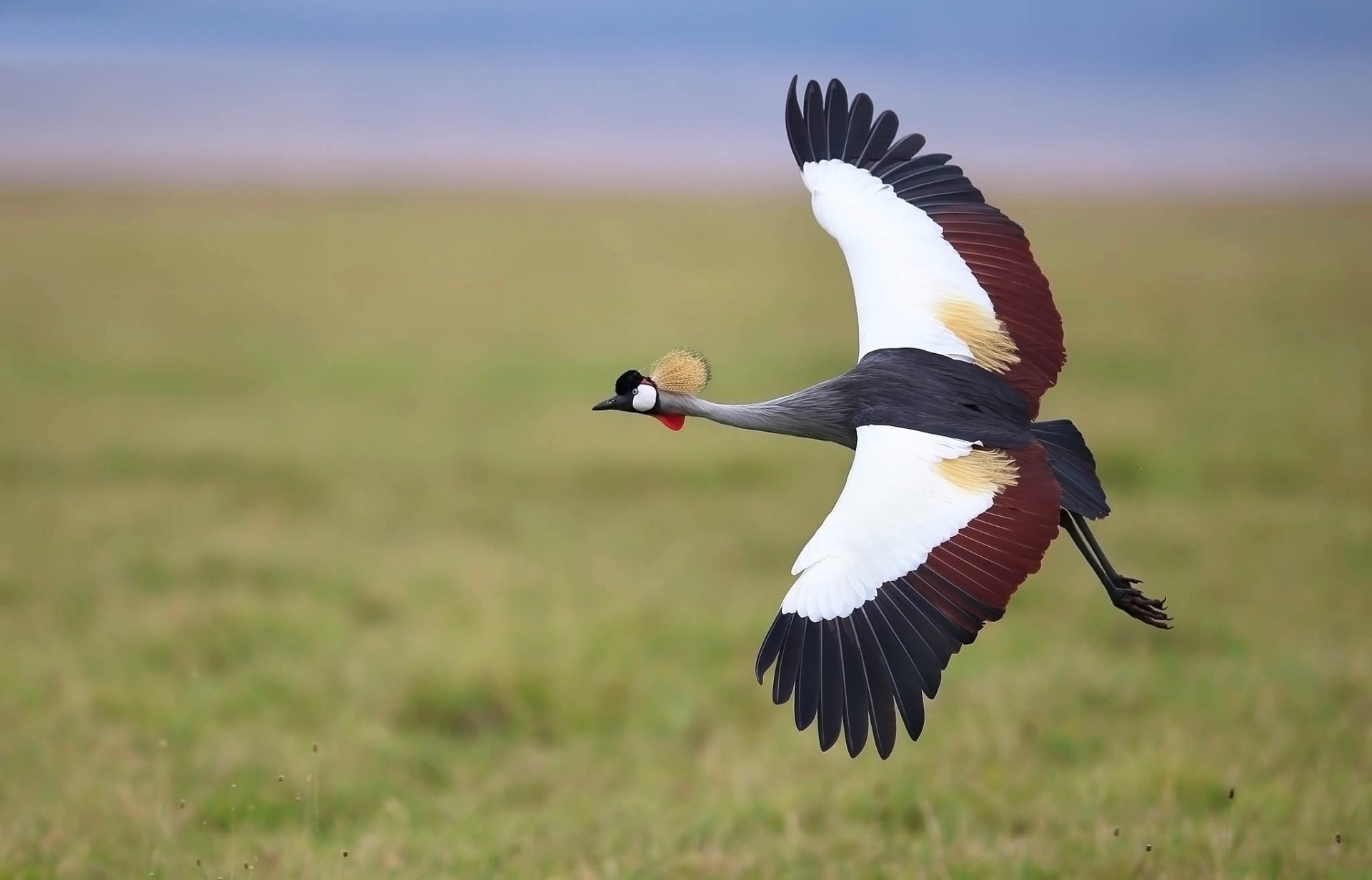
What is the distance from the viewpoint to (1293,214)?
42938 mm

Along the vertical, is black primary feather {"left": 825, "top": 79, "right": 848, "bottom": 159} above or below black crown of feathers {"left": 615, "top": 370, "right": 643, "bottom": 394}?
above

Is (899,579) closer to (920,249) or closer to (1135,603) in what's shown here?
(1135,603)

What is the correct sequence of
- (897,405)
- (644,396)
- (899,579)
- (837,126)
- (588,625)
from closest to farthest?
(899,579) → (897,405) → (644,396) → (837,126) → (588,625)

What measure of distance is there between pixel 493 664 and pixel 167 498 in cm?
491

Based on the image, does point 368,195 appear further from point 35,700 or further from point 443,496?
point 35,700

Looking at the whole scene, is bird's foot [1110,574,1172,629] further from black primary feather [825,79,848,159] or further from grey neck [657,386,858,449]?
black primary feather [825,79,848,159]

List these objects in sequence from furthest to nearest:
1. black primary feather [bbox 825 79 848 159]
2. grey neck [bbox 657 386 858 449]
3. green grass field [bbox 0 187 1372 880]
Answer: green grass field [bbox 0 187 1372 880] < black primary feather [bbox 825 79 848 159] < grey neck [bbox 657 386 858 449]

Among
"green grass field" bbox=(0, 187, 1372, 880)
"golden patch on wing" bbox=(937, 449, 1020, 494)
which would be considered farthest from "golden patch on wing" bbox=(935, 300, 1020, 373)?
"green grass field" bbox=(0, 187, 1372, 880)

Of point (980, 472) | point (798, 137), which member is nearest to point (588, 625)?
point (798, 137)

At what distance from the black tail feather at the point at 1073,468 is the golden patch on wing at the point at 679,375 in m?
1.03

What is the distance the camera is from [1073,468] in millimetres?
4297

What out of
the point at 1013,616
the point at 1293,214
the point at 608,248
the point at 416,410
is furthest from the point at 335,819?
the point at 1293,214

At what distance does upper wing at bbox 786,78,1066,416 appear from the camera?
14.5 ft

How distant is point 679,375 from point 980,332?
976 mm
